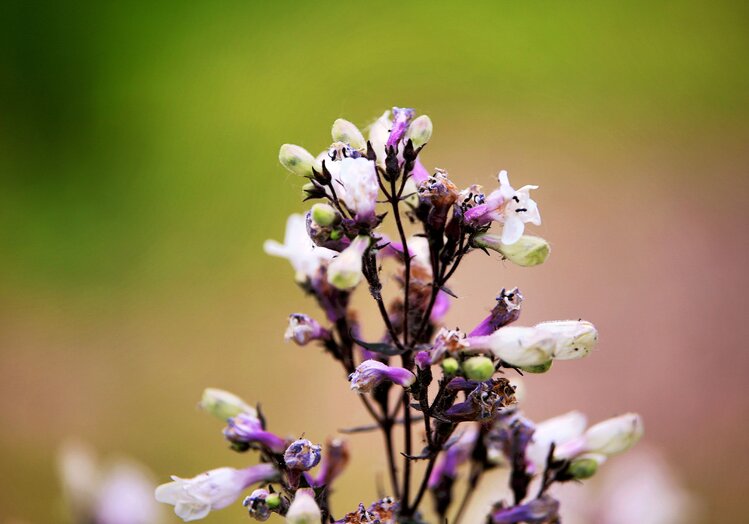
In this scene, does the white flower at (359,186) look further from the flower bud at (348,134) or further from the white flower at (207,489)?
the white flower at (207,489)

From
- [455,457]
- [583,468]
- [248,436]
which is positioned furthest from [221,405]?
[583,468]

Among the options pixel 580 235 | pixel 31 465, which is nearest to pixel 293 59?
pixel 580 235

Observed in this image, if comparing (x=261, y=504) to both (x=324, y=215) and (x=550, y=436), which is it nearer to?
(x=324, y=215)

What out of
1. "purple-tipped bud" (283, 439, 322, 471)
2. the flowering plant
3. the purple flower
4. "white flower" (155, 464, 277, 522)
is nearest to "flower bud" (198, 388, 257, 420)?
the flowering plant

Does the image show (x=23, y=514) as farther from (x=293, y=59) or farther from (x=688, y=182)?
(x=688, y=182)

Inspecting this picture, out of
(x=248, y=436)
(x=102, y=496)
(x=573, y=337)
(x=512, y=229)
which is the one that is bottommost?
(x=573, y=337)

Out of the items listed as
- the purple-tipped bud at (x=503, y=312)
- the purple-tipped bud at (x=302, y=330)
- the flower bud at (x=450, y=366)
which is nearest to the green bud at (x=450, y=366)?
the flower bud at (x=450, y=366)
